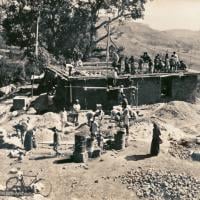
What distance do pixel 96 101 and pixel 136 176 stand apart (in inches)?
533

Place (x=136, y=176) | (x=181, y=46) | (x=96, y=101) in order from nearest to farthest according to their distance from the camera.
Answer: (x=136, y=176), (x=96, y=101), (x=181, y=46)

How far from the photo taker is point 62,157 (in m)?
27.0

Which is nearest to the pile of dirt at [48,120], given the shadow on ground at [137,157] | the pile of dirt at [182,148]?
the shadow on ground at [137,157]

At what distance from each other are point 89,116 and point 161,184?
8.18 meters

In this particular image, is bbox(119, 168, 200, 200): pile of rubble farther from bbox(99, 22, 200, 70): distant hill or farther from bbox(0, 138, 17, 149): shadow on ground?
bbox(99, 22, 200, 70): distant hill

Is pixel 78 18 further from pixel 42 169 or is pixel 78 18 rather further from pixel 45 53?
pixel 42 169

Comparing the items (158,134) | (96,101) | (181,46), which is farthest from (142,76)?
(181,46)

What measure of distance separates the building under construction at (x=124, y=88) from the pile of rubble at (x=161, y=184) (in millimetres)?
12904

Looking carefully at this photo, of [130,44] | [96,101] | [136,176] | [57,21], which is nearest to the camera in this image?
[136,176]

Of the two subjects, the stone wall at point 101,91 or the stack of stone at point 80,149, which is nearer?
the stack of stone at point 80,149

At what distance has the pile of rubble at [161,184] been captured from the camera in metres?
23.7

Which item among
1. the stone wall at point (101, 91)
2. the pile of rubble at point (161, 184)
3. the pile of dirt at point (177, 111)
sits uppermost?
the stone wall at point (101, 91)

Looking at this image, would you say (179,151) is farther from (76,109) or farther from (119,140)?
(76,109)

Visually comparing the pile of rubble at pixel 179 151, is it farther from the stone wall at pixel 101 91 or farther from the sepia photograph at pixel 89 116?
the stone wall at pixel 101 91
